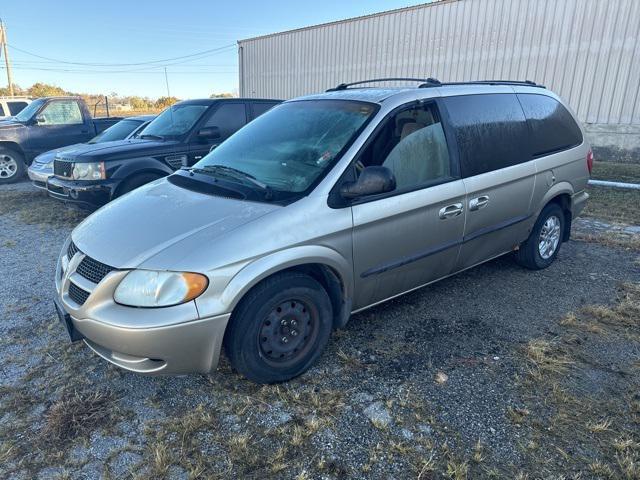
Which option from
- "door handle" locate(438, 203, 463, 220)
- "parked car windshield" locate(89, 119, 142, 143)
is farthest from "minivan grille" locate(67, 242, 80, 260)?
"parked car windshield" locate(89, 119, 142, 143)

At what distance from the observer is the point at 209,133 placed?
20.1 feet

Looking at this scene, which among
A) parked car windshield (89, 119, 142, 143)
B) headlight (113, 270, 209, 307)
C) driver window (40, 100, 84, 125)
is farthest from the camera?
driver window (40, 100, 84, 125)

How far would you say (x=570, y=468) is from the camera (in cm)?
218

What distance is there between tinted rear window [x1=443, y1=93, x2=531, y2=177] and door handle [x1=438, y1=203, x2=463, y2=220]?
0.27 meters

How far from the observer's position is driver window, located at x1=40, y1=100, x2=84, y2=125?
9.90 metres

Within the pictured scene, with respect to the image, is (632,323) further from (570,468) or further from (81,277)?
(81,277)

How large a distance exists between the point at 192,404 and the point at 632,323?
10.8 ft

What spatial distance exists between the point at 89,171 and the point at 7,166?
18.5 ft

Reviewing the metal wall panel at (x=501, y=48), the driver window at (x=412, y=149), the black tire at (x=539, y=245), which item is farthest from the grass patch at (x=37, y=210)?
the metal wall panel at (x=501, y=48)

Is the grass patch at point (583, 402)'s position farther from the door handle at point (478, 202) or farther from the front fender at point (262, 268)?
the front fender at point (262, 268)

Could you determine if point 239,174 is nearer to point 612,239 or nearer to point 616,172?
point 612,239

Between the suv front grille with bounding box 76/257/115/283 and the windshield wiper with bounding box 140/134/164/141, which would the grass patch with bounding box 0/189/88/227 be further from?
the suv front grille with bounding box 76/257/115/283

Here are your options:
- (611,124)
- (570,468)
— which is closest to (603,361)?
(570,468)

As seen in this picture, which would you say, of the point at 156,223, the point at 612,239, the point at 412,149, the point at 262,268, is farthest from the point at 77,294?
the point at 612,239
